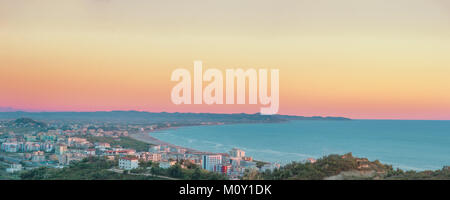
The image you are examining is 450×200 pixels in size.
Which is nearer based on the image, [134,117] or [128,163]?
[128,163]

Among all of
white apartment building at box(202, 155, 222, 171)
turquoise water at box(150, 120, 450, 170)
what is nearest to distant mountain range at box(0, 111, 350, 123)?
turquoise water at box(150, 120, 450, 170)

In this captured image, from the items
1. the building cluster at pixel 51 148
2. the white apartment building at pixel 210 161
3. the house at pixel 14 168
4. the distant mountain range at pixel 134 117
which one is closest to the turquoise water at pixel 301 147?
the distant mountain range at pixel 134 117

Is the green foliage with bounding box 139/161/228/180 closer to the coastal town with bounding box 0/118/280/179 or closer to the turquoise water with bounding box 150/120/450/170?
the coastal town with bounding box 0/118/280/179

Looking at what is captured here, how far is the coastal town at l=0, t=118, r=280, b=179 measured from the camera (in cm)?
577

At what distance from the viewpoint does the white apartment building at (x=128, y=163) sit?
553 cm

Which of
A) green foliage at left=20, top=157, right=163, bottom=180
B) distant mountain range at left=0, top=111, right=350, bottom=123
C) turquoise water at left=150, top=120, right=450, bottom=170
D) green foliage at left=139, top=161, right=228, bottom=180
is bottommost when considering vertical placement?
turquoise water at left=150, top=120, right=450, bottom=170

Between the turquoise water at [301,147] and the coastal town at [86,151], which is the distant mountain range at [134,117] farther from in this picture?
the turquoise water at [301,147]

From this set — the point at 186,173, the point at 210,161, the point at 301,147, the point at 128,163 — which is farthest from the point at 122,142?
the point at 301,147

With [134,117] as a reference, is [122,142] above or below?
below

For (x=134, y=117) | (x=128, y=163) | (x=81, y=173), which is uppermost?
(x=134, y=117)

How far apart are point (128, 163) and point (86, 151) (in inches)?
82.2

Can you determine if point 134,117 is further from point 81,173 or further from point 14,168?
point 81,173

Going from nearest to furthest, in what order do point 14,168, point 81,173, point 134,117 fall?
point 81,173 < point 14,168 < point 134,117

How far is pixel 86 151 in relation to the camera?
7.39 m
